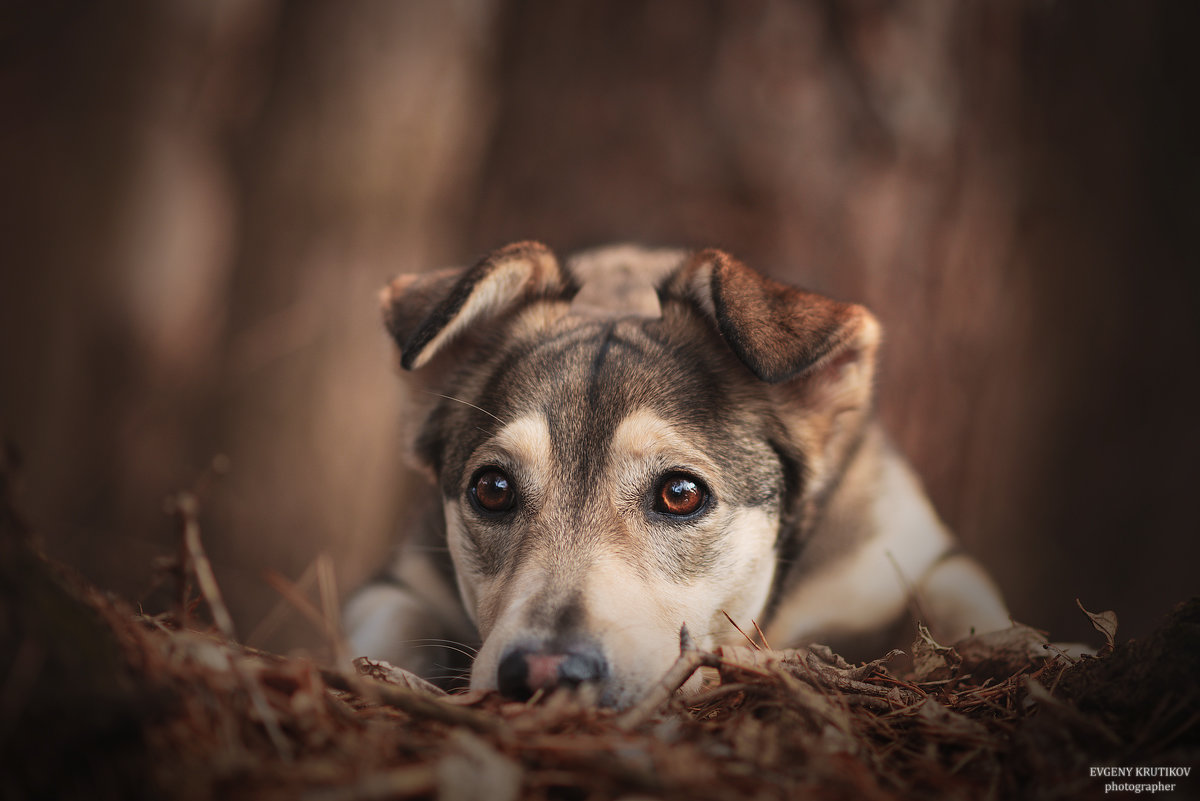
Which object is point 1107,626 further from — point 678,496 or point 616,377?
point 616,377

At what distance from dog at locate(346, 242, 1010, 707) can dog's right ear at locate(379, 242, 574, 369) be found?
0.04 ft

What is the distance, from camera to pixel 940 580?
11.1 feet

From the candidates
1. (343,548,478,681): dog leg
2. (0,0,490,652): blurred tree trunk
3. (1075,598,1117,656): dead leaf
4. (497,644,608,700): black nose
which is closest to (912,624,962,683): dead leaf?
(1075,598,1117,656): dead leaf

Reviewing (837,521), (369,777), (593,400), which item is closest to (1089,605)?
(837,521)

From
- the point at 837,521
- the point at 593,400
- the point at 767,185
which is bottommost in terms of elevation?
the point at 837,521

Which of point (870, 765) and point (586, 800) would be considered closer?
point (586, 800)

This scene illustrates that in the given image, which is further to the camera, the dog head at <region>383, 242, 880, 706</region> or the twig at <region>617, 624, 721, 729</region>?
the dog head at <region>383, 242, 880, 706</region>

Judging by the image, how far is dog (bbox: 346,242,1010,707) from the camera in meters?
2.45

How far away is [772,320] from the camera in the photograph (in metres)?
2.68

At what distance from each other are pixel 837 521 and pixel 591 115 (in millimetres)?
3116

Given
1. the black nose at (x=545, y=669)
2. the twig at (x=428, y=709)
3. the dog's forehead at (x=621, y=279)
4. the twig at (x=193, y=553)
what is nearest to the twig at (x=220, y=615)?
the twig at (x=193, y=553)

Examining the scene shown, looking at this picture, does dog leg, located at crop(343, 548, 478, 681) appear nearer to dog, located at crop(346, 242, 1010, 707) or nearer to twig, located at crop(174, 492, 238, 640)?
dog, located at crop(346, 242, 1010, 707)

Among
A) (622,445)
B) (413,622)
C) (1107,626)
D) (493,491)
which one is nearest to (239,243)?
(413,622)

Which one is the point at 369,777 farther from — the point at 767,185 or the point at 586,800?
the point at 767,185
